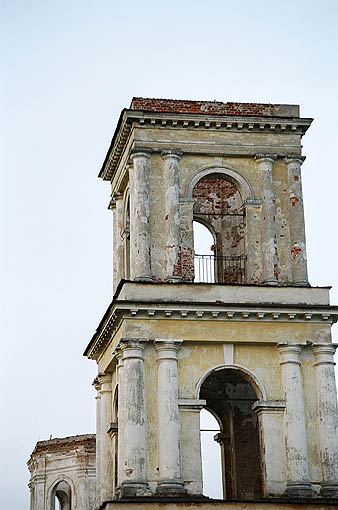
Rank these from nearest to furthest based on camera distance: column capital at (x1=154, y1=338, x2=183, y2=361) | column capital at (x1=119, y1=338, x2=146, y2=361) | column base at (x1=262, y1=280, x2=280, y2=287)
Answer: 1. column capital at (x1=119, y1=338, x2=146, y2=361)
2. column capital at (x1=154, y1=338, x2=183, y2=361)
3. column base at (x1=262, y1=280, x2=280, y2=287)

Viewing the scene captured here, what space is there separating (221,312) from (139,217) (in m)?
2.80

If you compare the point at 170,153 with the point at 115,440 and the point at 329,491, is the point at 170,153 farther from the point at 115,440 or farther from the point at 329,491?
the point at 329,491

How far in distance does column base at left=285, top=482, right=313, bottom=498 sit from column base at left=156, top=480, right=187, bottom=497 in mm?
2105

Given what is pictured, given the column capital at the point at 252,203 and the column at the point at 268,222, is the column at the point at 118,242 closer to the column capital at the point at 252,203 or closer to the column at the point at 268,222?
the column capital at the point at 252,203

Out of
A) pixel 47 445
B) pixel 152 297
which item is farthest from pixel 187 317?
pixel 47 445

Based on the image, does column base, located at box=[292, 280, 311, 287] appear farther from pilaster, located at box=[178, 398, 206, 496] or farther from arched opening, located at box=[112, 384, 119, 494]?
arched opening, located at box=[112, 384, 119, 494]

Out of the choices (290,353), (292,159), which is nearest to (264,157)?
(292,159)

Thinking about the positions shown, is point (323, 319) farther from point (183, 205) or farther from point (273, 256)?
point (183, 205)

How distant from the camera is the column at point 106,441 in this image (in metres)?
25.0

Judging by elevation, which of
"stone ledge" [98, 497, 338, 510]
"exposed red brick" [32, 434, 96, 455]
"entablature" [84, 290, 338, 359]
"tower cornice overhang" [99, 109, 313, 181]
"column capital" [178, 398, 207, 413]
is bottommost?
"stone ledge" [98, 497, 338, 510]

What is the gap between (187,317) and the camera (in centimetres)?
2314

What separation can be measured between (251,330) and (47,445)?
18360 mm

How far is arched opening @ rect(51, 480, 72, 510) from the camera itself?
39812mm

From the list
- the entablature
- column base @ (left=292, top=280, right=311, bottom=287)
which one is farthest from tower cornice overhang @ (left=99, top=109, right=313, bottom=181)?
the entablature
